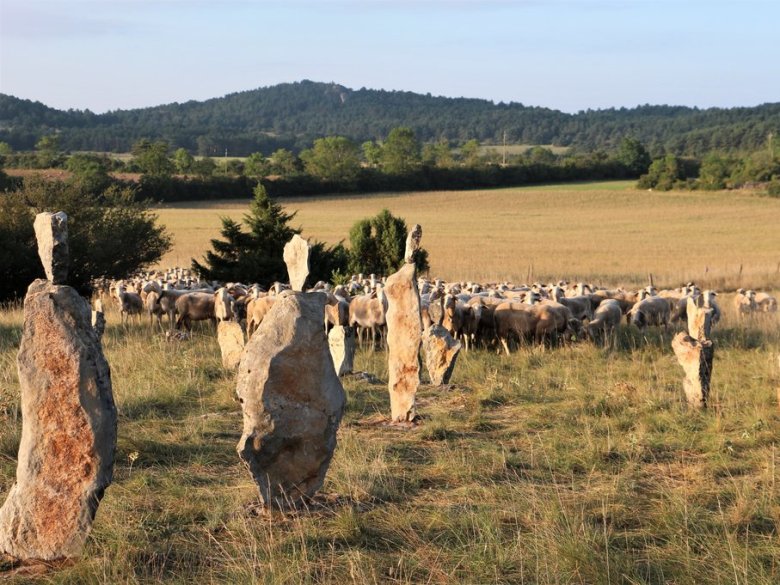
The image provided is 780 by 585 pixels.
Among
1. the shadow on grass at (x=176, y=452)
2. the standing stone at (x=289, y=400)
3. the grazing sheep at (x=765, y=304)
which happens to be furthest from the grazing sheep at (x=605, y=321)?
the standing stone at (x=289, y=400)

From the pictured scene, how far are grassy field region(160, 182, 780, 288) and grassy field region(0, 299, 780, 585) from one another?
20.1 m

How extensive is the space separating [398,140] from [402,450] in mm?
105728

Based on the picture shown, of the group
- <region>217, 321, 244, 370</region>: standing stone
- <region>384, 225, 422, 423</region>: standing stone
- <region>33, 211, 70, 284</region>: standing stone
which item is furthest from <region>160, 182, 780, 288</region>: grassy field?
<region>33, 211, 70, 284</region>: standing stone

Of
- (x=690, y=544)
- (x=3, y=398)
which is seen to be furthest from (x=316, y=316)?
(x=3, y=398)

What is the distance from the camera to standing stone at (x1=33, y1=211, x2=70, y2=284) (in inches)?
260

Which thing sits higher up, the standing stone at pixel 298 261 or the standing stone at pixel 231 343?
the standing stone at pixel 298 261

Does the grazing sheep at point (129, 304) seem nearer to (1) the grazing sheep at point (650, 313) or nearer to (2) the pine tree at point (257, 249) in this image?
(2) the pine tree at point (257, 249)

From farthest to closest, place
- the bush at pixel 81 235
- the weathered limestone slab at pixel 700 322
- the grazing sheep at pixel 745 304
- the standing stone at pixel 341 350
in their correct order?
the bush at pixel 81 235 < the grazing sheep at pixel 745 304 < the weathered limestone slab at pixel 700 322 < the standing stone at pixel 341 350

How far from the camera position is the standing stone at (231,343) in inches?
554

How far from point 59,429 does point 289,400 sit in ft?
5.74

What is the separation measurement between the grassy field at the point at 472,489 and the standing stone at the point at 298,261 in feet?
5.92

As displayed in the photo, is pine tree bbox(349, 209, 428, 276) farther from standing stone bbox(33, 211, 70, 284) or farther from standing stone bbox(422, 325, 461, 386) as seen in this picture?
standing stone bbox(33, 211, 70, 284)

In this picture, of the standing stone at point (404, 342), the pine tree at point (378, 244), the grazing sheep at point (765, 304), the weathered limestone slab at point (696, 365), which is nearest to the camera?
the standing stone at point (404, 342)

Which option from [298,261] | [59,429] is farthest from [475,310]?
[59,429]
